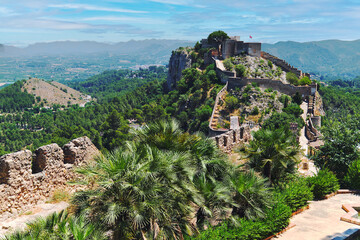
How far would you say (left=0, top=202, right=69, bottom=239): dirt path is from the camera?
8.57m

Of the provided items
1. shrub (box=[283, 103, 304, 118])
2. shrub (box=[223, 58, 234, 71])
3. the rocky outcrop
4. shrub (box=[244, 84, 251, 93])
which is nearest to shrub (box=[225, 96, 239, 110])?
shrub (box=[244, 84, 251, 93])

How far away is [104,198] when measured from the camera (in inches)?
349

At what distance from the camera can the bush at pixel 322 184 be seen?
14953mm

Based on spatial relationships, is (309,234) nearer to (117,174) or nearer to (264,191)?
(264,191)

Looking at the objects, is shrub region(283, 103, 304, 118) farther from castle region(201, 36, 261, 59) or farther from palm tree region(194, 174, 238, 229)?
palm tree region(194, 174, 238, 229)

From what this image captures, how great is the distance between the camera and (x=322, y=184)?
14883mm

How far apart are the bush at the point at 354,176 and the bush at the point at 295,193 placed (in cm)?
315

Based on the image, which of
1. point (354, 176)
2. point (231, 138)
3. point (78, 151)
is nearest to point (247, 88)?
point (231, 138)

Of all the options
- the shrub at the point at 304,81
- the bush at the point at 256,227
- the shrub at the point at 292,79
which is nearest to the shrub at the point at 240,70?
the shrub at the point at 292,79

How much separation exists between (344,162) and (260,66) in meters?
53.1

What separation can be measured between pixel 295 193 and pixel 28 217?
9.58m

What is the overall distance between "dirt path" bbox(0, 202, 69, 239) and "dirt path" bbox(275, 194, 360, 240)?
24.3ft

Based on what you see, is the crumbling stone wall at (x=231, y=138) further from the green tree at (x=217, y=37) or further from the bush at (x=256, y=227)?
the green tree at (x=217, y=37)

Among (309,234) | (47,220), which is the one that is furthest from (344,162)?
(47,220)
